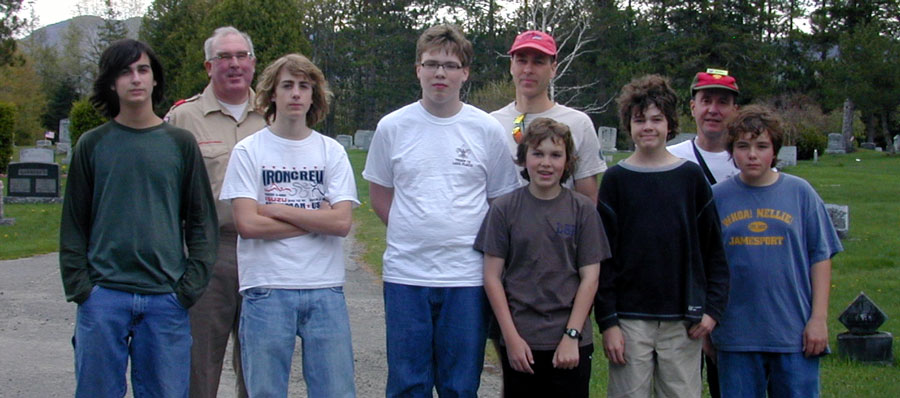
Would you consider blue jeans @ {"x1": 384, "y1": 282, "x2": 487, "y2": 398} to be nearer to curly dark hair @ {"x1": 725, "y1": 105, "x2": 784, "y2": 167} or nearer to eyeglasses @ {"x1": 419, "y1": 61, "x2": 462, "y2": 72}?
eyeglasses @ {"x1": 419, "y1": 61, "x2": 462, "y2": 72}

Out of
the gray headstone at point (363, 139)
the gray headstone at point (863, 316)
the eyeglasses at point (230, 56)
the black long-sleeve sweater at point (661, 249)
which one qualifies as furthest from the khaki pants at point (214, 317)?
the gray headstone at point (363, 139)

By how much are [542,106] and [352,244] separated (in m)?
9.56

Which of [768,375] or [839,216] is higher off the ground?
[839,216]

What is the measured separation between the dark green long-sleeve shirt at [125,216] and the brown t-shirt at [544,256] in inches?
54.4

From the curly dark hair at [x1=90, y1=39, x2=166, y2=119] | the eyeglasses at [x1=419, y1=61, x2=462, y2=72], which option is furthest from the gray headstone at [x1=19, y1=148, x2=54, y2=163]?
the eyeglasses at [x1=419, y1=61, x2=462, y2=72]

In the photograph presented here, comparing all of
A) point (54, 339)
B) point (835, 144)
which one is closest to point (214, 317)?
point (54, 339)

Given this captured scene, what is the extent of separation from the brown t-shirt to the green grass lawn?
78.4 inches

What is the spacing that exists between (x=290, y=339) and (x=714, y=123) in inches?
101

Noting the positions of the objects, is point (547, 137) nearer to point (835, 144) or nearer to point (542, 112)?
point (542, 112)

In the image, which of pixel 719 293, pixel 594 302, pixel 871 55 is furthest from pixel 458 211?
pixel 871 55

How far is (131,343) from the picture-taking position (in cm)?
369

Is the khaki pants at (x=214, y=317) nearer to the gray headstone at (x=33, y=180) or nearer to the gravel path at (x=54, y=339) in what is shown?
the gravel path at (x=54, y=339)

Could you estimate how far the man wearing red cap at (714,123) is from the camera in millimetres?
4656

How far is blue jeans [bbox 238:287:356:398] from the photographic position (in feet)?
12.7
